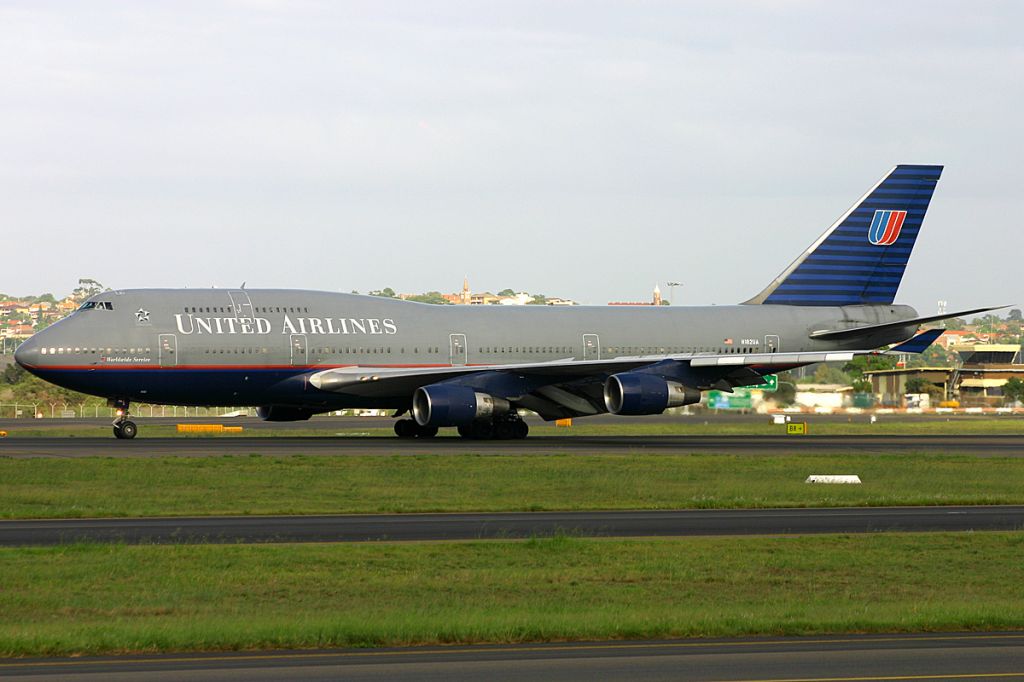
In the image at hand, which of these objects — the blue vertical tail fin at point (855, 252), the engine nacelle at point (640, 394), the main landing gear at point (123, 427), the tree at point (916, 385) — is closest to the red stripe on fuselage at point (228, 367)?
the main landing gear at point (123, 427)

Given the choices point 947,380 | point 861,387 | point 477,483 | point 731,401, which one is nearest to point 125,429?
point 477,483

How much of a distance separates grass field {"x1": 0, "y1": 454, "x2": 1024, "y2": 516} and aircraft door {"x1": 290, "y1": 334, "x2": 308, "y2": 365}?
30.3ft

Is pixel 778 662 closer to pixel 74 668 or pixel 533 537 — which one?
pixel 74 668

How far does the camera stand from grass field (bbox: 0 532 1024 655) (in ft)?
52.1

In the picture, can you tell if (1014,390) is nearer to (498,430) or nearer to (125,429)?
(498,430)

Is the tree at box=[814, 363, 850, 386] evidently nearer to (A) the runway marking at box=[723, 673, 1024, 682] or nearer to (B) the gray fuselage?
(B) the gray fuselage

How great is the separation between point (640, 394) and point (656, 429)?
17.6 metres

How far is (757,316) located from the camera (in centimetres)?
5669

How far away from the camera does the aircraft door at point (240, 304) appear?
4809 centimetres

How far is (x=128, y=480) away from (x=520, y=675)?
22.3 m

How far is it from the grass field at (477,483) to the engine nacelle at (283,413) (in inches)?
451

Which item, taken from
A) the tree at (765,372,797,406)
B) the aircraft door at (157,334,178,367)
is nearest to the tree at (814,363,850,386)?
the tree at (765,372,797,406)

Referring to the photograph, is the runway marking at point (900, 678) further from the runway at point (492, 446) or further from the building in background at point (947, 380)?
the building in background at point (947, 380)

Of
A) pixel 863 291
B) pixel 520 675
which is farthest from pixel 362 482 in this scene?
pixel 863 291
